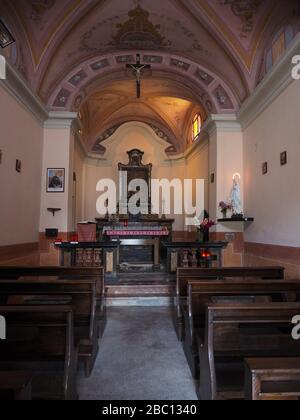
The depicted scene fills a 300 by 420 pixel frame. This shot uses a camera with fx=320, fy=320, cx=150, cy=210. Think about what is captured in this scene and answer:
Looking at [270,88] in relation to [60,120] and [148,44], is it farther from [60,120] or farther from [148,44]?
[60,120]

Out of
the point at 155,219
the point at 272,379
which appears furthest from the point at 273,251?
the point at 272,379

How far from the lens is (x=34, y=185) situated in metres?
7.86

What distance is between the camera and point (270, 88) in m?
6.64

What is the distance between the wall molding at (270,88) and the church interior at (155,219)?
0.04 meters

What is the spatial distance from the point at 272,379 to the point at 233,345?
108 cm

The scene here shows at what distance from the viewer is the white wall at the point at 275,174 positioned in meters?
5.71

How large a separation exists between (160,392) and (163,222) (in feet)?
27.6

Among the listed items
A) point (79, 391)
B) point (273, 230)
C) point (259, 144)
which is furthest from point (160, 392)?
point (259, 144)

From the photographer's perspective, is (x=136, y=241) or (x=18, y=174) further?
(x=136, y=241)

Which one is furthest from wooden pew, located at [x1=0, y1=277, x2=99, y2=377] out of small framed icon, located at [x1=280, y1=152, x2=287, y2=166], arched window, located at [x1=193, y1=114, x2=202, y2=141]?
arched window, located at [x1=193, y1=114, x2=202, y2=141]

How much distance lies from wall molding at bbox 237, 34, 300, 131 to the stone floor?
489 cm

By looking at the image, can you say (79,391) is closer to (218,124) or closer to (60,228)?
(60,228)

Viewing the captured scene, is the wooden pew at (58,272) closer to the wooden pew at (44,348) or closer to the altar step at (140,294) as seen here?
the altar step at (140,294)

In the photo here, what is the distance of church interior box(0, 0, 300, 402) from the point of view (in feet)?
7.93
